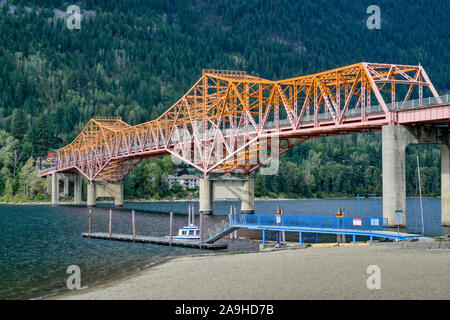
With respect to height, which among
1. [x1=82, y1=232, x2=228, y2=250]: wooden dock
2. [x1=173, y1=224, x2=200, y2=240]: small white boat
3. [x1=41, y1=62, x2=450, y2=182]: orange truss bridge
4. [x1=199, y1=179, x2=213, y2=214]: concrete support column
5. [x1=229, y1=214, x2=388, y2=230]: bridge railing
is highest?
[x1=41, y1=62, x2=450, y2=182]: orange truss bridge

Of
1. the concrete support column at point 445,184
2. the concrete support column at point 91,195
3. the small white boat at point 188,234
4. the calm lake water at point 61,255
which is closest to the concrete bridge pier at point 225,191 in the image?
the calm lake water at point 61,255

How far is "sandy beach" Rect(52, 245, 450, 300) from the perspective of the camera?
78.5 ft

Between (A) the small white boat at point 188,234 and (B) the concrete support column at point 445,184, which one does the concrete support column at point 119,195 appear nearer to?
(A) the small white boat at point 188,234

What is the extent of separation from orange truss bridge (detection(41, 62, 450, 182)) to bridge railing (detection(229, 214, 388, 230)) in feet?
37.9

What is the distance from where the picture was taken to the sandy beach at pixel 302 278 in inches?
942

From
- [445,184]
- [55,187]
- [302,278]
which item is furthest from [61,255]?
[55,187]

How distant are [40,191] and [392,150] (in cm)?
12721

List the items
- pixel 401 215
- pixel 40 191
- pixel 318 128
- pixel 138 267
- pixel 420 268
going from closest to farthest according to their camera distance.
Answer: pixel 420 268 < pixel 138 267 < pixel 401 215 < pixel 318 128 < pixel 40 191

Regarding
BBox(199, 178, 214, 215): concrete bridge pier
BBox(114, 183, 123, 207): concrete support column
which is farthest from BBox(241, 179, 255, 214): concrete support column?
BBox(114, 183, 123, 207): concrete support column

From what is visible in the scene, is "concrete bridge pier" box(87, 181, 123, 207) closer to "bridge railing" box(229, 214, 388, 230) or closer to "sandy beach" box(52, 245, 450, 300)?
"bridge railing" box(229, 214, 388, 230)

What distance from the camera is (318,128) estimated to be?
2778 inches

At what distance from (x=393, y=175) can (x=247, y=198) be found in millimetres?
47926
